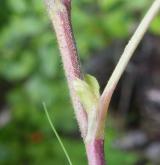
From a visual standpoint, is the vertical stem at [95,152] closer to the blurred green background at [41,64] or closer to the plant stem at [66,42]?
the plant stem at [66,42]

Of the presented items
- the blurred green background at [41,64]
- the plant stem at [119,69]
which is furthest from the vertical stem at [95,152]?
the blurred green background at [41,64]

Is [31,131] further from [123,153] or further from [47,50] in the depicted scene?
[47,50]

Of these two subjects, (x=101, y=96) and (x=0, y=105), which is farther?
(x=0, y=105)

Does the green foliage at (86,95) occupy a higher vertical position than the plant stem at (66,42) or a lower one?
lower

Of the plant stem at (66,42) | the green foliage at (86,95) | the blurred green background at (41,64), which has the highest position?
the plant stem at (66,42)

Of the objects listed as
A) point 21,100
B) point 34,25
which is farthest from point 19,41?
point 21,100

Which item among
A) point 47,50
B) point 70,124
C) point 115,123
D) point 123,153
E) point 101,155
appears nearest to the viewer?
point 101,155
